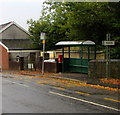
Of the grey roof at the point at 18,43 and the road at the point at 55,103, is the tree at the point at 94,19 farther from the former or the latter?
the grey roof at the point at 18,43

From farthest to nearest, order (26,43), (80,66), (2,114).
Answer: (26,43) → (80,66) → (2,114)

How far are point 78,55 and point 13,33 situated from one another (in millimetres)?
20902

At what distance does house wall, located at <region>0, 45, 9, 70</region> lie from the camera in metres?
32.7

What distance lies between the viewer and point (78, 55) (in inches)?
799

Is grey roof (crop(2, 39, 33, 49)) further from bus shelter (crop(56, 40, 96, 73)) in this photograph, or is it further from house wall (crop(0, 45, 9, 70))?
bus shelter (crop(56, 40, 96, 73))

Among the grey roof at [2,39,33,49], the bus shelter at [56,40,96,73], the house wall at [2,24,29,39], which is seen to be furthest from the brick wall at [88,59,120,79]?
the house wall at [2,24,29,39]

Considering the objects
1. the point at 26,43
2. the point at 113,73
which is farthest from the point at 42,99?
the point at 26,43

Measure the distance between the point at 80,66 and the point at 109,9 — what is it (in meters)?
5.50

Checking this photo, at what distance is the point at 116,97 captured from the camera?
9.97m

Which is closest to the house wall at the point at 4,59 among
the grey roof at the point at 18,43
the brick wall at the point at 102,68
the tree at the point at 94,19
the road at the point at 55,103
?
the grey roof at the point at 18,43

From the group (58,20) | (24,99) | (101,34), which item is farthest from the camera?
(58,20)

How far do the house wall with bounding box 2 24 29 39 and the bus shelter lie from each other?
18.7 m

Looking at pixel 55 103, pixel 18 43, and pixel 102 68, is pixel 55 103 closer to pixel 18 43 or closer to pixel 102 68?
pixel 102 68

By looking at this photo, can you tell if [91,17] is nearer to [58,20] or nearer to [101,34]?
[101,34]
